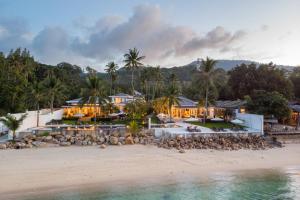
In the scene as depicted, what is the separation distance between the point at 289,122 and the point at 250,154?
2202cm

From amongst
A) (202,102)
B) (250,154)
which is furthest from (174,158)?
(202,102)

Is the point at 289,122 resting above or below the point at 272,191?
above

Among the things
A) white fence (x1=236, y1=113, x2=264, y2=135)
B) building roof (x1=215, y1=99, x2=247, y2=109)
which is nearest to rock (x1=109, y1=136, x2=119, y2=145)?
white fence (x1=236, y1=113, x2=264, y2=135)

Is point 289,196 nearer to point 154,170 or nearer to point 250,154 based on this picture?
point 154,170

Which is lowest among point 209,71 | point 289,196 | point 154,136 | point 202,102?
point 289,196

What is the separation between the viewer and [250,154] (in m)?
28.5

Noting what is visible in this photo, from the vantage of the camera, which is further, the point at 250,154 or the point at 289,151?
the point at 289,151

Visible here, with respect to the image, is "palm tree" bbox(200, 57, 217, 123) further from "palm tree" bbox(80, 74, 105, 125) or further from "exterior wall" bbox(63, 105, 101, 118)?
"exterior wall" bbox(63, 105, 101, 118)

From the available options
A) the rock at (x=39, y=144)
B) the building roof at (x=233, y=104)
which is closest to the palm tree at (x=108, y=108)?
the rock at (x=39, y=144)

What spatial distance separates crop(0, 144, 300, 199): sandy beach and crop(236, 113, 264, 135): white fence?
4524 millimetres

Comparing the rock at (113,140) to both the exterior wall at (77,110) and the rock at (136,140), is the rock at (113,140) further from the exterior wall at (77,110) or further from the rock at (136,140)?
the exterior wall at (77,110)

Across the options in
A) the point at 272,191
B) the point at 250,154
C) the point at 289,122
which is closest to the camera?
the point at 272,191

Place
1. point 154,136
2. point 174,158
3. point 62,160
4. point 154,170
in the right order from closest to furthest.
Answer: point 154,170
point 62,160
point 174,158
point 154,136

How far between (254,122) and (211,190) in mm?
20650
